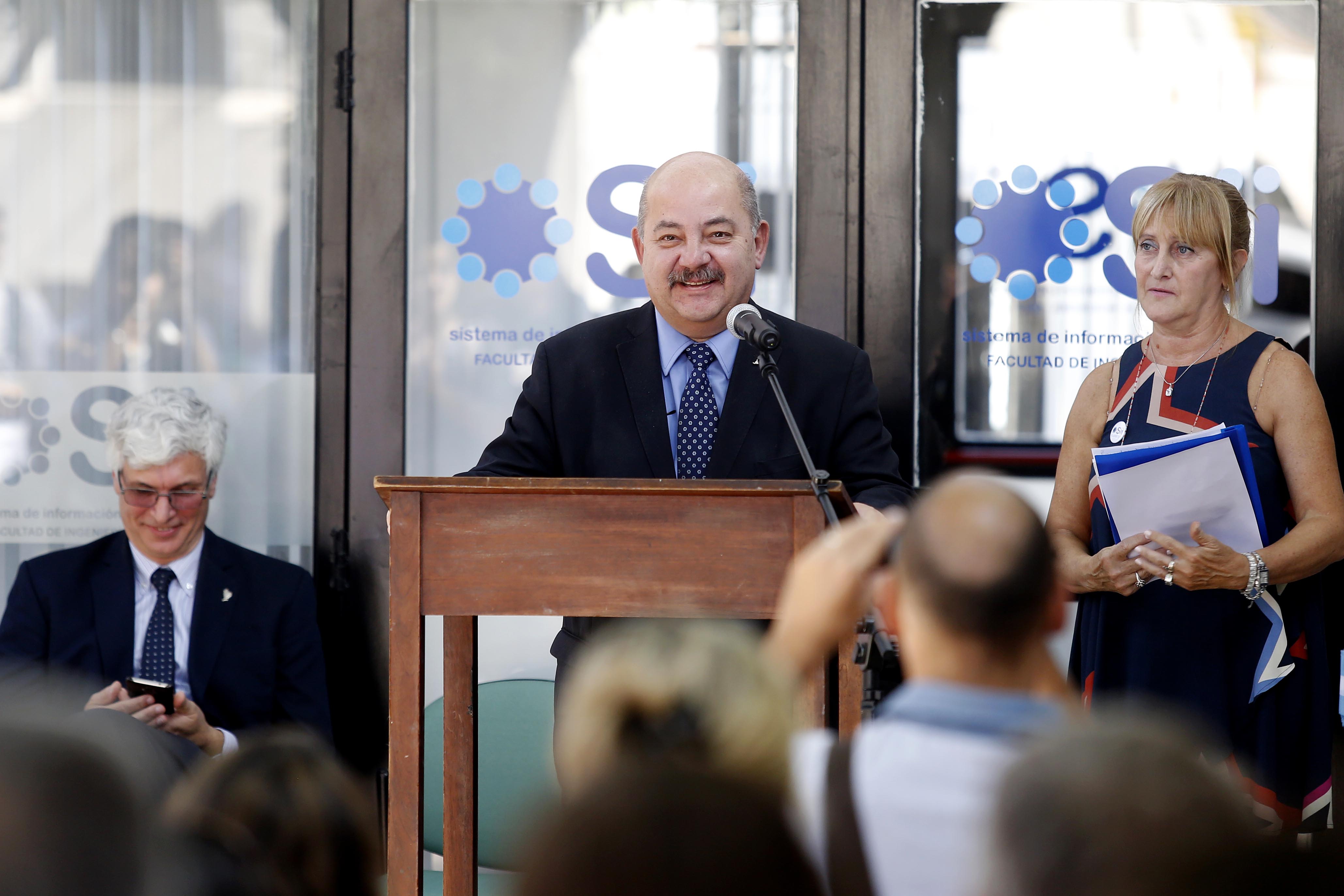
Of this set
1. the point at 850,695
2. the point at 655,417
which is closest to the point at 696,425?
the point at 655,417

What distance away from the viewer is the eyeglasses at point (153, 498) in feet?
12.1

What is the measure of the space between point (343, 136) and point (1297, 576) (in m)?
2.91

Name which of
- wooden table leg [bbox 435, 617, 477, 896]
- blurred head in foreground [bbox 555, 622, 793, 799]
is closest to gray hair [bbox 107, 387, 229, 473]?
wooden table leg [bbox 435, 617, 477, 896]

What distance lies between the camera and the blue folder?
272 centimetres

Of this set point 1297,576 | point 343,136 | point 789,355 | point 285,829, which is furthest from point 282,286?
point 285,829

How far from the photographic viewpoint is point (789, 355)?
302cm

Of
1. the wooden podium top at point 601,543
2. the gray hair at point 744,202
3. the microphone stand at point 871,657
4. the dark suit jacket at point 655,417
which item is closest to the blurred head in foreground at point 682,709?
the microphone stand at point 871,657

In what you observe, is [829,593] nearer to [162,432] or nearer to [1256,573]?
[1256,573]

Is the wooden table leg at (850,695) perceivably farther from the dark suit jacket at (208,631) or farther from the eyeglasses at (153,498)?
the eyeglasses at (153,498)

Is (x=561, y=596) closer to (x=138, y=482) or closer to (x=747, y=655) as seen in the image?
(x=747, y=655)

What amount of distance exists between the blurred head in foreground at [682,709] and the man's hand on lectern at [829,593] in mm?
252

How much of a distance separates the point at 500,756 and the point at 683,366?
1590mm

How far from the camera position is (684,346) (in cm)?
300

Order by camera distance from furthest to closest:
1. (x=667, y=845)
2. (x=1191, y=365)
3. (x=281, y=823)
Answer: (x=1191, y=365), (x=281, y=823), (x=667, y=845)
